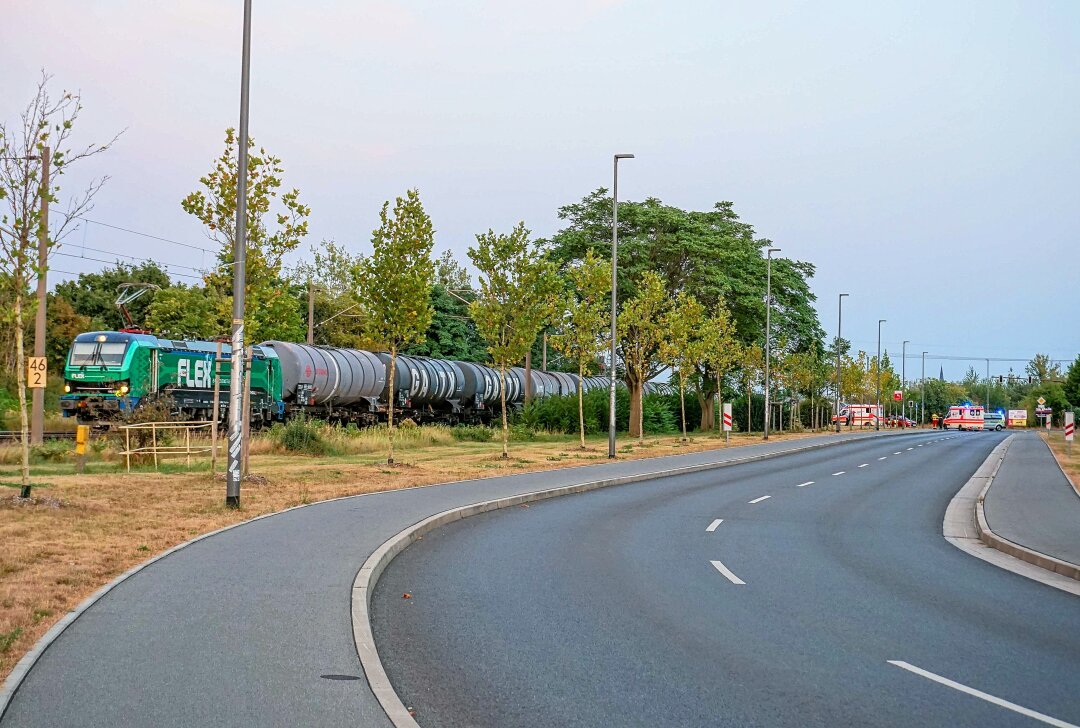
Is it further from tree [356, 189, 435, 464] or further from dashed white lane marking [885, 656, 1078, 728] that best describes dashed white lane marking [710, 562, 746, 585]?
tree [356, 189, 435, 464]

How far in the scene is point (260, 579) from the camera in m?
10.1

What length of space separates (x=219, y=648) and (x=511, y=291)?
24.5 metres

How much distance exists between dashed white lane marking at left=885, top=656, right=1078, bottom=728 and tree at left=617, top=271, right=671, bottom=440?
35.0m

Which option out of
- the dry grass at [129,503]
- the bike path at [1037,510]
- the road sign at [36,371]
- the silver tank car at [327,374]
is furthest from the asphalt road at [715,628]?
the silver tank car at [327,374]

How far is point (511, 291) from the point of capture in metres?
31.3

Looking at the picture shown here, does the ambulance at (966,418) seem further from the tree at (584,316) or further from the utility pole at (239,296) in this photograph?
the utility pole at (239,296)

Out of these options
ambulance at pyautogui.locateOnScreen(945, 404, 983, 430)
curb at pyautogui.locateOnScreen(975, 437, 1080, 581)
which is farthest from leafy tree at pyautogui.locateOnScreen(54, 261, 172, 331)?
ambulance at pyautogui.locateOnScreen(945, 404, 983, 430)

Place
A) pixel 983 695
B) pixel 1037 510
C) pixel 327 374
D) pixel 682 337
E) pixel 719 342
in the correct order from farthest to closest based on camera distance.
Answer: pixel 719 342
pixel 682 337
pixel 327 374
pixel 1037 510
pixel 983 695

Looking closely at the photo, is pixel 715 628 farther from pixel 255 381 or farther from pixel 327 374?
pixel 327 374

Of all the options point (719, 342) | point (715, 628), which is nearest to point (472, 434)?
point (719, 342)

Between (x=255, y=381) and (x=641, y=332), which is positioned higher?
(x=641, y=332)

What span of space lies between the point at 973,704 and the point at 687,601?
3.64 metres

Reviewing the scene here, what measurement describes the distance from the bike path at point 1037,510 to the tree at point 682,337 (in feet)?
50.5

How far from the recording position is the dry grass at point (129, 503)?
9.45 metres
